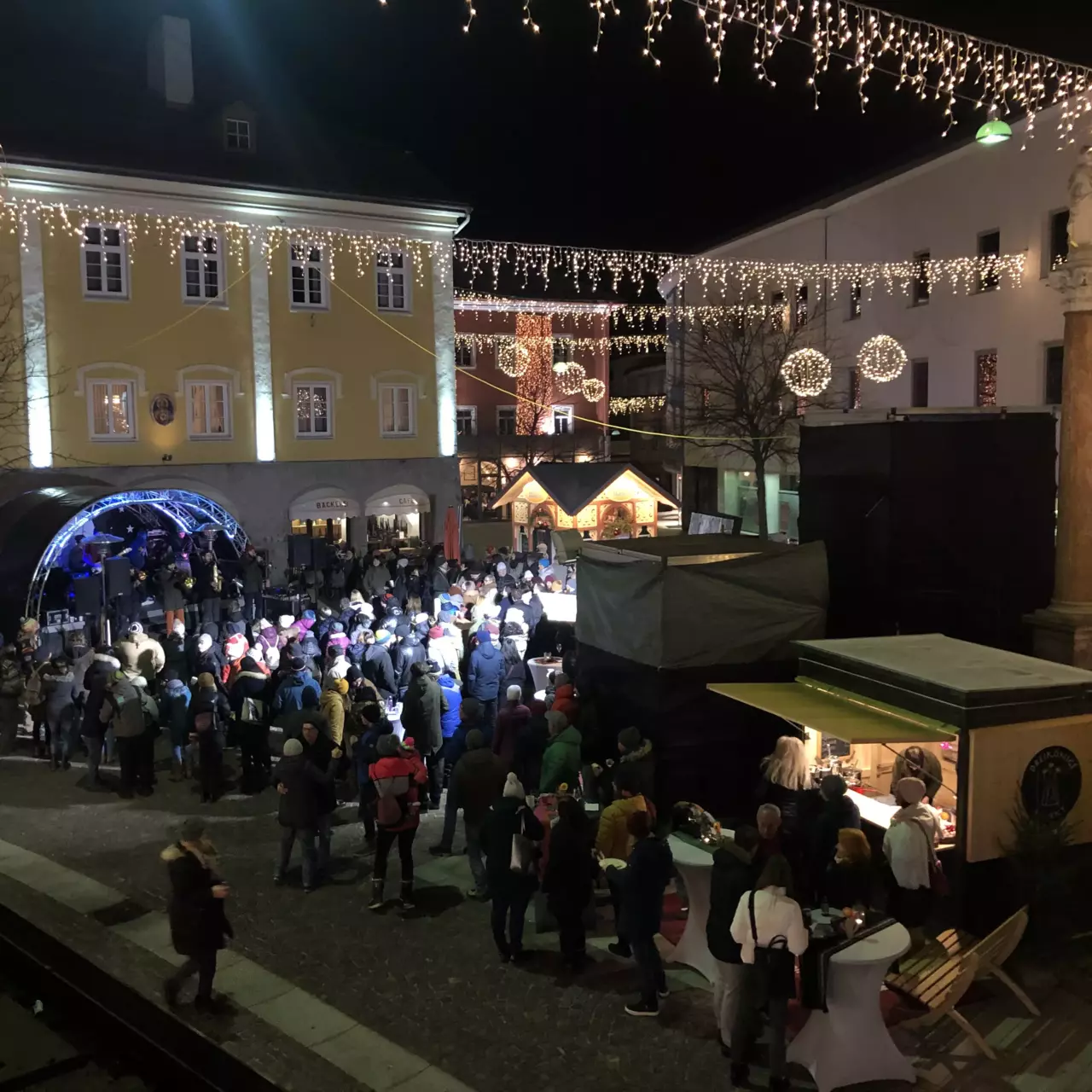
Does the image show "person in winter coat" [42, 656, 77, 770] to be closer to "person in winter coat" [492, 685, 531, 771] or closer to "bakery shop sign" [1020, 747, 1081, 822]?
"person in winter coat" [492, 685, 531, 771]

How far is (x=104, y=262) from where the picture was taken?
75.5 feet

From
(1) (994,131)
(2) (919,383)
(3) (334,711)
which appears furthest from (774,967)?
(2) (919,383)

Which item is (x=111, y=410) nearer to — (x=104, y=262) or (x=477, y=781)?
(x=104, y=262)

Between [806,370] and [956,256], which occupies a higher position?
[956,256]

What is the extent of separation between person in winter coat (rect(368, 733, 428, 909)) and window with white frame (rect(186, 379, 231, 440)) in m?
18.5

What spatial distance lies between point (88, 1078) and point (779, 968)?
4.54 meters

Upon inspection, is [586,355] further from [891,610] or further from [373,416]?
[891,610]

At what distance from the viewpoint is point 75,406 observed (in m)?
22.8

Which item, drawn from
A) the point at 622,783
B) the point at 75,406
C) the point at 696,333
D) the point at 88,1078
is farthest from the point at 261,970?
the point at 696,333

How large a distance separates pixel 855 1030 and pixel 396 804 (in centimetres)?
374

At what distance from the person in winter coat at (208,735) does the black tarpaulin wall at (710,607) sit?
4115mm

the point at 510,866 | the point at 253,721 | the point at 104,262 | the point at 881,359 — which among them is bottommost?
the point at 510,866

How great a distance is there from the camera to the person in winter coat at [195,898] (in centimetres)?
646

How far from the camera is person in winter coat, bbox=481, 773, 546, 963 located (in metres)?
7.01
